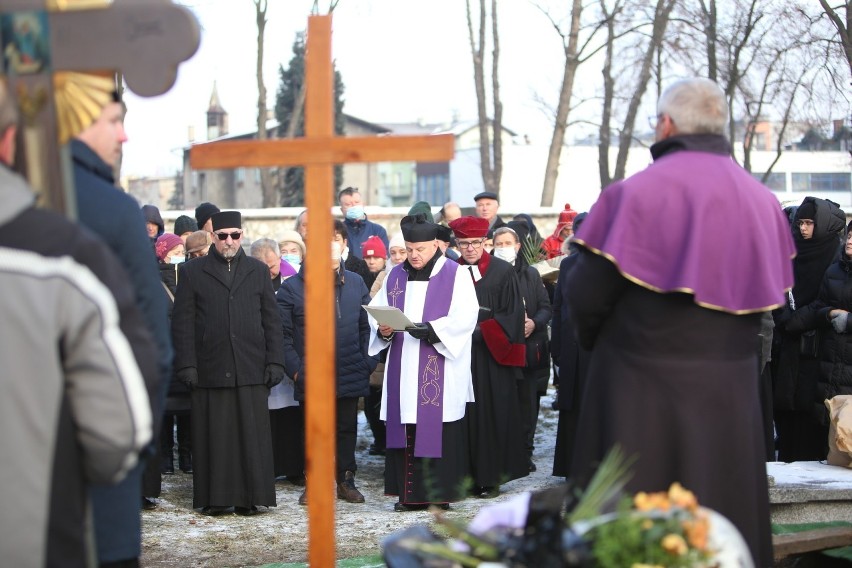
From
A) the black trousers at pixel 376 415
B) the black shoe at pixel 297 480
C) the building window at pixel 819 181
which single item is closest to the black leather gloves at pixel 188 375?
the black shoe at pixel 297 480

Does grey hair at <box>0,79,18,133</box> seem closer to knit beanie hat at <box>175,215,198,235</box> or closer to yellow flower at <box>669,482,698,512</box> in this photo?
yellow flower at <box>669,482,698,512</box>

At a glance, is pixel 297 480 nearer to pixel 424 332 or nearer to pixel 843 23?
pixel 424 332

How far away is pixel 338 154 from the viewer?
15.1 feet

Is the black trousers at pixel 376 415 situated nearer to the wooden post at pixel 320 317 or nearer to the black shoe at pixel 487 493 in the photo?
the black shoe at pixel 487 493

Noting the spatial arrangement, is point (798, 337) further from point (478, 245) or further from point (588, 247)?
point (588, 247)

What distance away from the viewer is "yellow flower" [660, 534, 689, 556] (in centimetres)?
348

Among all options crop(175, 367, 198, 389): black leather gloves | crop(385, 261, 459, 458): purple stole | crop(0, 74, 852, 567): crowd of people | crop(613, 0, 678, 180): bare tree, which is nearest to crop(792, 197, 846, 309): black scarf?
crop(0, 74, 852, 567): crowd of people

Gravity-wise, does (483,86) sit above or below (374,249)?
above

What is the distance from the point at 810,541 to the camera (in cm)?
605

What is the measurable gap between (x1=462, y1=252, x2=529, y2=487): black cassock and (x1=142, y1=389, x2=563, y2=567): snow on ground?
32 cm

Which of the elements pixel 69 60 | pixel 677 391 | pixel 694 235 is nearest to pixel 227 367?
pixel 677 391

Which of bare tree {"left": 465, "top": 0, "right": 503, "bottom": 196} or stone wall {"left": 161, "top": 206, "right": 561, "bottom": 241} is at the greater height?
bare tree {"left": 465, "top": 0, "right": 503, "bottom": 196}

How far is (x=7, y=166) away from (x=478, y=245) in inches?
269

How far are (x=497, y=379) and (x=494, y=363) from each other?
135 millimetres
